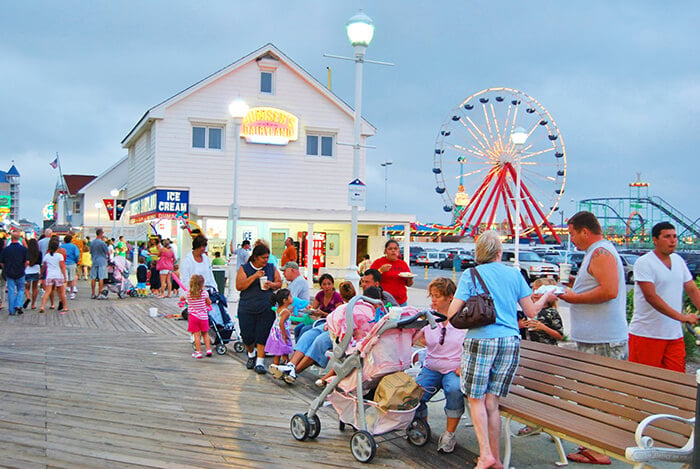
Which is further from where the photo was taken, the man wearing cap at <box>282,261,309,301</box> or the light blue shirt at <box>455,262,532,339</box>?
the man wearing cap at <box>282,261,309,301</box>

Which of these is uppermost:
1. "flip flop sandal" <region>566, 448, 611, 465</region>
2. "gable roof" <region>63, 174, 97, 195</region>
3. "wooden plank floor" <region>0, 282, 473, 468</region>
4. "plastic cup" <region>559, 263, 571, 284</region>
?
"gable roof" <region>63, 174, 97, 195</region>

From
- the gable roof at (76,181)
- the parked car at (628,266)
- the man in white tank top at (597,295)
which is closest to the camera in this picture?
the man in white tank top at (597,295)

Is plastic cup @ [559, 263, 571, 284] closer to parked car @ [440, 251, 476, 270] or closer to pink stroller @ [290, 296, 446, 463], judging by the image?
pink stroller @ [290, 296, 446, 463]

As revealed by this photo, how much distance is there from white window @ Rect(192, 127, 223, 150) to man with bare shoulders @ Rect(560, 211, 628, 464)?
2357 cm

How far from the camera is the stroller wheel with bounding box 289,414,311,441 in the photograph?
5.35 metres

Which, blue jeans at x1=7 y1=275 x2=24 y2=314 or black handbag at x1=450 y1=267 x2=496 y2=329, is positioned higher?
black handbag at x1=450 y1=267 x2=496 y2=329

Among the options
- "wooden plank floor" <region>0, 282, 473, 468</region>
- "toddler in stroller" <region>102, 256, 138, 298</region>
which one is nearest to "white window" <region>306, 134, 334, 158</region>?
"toddler in stroller" <region>102, 256, 138, 298</region>

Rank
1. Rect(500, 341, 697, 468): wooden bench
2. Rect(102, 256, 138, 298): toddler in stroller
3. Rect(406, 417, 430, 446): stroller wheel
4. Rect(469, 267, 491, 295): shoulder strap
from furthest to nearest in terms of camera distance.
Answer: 1. Rect(102, 256, 138, 298): toddler in stroller
2. Rect(406, 417, 430, 446): stroller wheel
3. Rect(469, 267, 491, 295): shoulder strap
4. Rect(500, 341, 697, 468): wooden bench

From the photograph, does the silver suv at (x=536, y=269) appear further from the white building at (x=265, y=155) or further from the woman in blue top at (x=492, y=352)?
the woman in blue top at (x=492, y=352)

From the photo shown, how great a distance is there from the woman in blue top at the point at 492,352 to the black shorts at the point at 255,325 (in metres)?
4.20

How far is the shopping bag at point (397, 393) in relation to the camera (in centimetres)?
498

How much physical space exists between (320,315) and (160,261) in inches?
449

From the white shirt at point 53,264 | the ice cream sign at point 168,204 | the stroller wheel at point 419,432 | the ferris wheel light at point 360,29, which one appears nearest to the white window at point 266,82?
the ice cream sign at point 168,204

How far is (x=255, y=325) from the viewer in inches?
329
